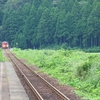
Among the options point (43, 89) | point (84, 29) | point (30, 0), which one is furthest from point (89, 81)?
point (30, 0)

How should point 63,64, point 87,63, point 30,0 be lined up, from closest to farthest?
point 87,63
point 63,64
point 30,0

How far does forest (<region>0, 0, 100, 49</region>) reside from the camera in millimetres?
102494

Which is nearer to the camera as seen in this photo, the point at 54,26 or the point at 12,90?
→ the point at 12,90

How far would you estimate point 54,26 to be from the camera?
374ft

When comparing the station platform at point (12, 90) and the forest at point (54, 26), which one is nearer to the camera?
the station platform at point (12, 90)

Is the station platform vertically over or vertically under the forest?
under

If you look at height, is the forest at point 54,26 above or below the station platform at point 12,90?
above

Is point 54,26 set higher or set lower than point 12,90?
higher

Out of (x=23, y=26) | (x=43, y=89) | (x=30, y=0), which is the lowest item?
(x=43, y=89)

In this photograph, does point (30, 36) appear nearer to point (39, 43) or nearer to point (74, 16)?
point (39, 43)

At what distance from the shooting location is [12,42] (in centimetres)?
12769

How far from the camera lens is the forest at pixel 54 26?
102 m

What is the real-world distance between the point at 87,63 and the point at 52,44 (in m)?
88.9

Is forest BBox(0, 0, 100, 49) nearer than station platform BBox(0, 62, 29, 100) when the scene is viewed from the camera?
No
